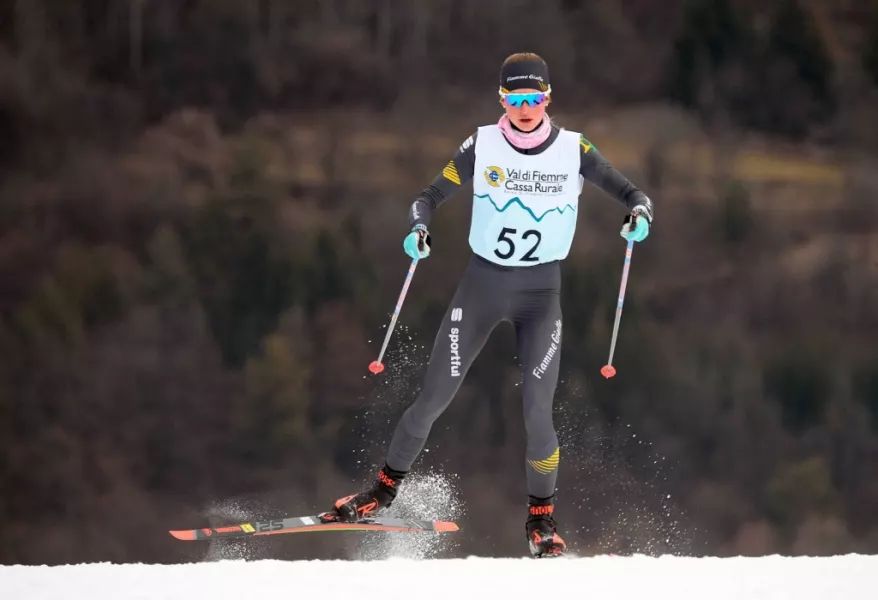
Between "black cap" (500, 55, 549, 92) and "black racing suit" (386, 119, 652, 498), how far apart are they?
21 cm

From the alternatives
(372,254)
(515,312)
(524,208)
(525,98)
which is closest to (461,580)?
(515,312)

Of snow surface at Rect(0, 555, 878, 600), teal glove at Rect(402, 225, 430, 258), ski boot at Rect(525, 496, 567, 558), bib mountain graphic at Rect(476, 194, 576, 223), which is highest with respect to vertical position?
bib mountain graphic at Rect(476, 194, 576, 223)

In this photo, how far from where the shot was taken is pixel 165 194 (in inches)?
224

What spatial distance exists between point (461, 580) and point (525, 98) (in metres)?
1.76

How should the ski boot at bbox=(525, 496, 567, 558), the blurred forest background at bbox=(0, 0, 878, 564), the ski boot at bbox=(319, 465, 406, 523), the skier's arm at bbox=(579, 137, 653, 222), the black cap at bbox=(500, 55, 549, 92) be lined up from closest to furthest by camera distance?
the black cap at bbox=(500, 55, 549, 92)
the skier's arm at bbox=(579, 137, 653, 222)
the ski boot at bbox=(525, 496, 567, 558)
the ski boot at bbox=(319, 465, 406, 523)
the blurred forest background at bbox=(0, 0, 878, 564)

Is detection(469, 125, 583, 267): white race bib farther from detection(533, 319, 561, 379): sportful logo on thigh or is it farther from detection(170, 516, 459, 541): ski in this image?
detection(170, 516, 459, 541): ski

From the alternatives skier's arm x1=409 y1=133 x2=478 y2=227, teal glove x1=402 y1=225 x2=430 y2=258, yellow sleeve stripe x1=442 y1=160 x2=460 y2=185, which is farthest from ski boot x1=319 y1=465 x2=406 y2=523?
yellow sleeve stripe x1=442 y1=160 x2=460 y2=185

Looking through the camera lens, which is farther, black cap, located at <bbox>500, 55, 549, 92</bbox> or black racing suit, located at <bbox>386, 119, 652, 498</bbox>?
black racing suit, located at <bbox>386, 119, 652, 498</bbox>

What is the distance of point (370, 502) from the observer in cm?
400

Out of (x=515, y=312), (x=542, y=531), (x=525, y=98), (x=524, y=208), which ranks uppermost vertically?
(x=525, y=98)

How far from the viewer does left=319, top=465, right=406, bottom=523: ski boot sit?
3.98 m

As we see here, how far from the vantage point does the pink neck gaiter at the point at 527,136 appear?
3.66 meters

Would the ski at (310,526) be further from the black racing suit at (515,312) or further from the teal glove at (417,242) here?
the teal glove at (417,242)

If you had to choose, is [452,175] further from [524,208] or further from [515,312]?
[515,312]
